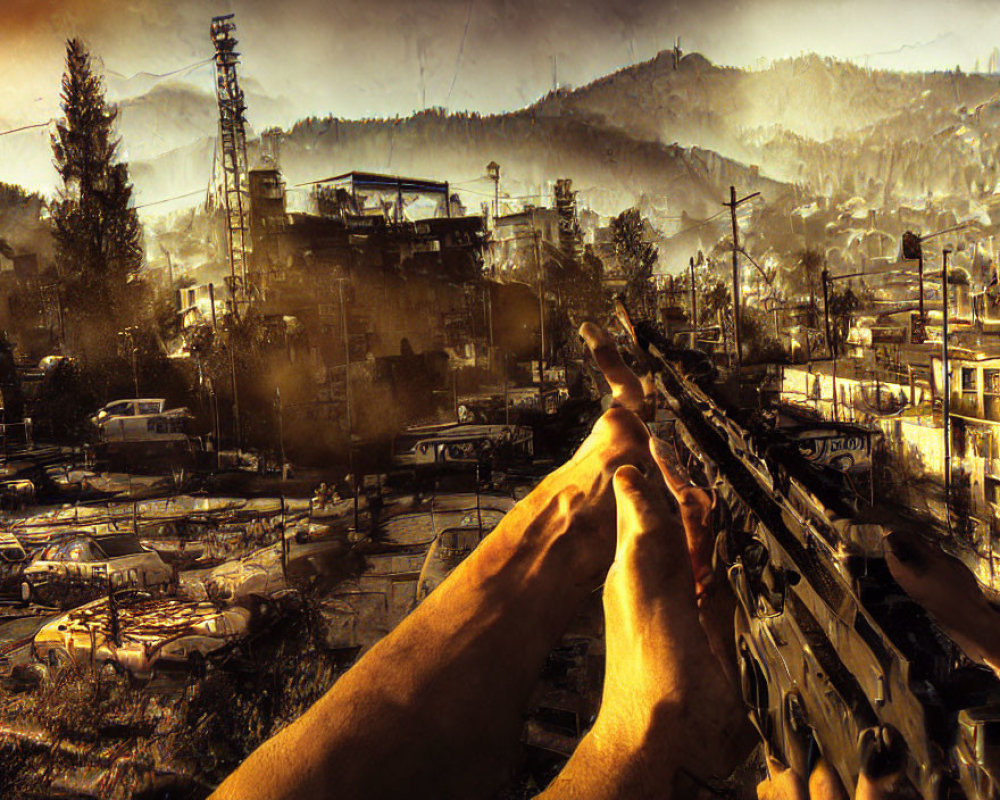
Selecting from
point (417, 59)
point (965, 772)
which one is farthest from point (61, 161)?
point (965, 772)

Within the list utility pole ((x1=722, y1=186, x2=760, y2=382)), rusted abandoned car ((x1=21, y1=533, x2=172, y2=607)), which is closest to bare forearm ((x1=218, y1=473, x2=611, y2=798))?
utility pole ((x1=722, y1=186, x2=760, y2=382))

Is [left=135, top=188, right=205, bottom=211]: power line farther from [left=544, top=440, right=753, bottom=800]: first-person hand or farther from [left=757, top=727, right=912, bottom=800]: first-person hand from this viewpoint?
[left=757, top=727, right=912, bottom=800]: first-person hand

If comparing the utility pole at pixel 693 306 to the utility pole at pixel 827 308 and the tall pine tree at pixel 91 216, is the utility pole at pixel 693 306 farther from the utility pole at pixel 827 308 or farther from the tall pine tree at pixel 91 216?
the tall pine tree at pixel 91 216

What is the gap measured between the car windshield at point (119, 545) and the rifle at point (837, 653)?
11.7 ft

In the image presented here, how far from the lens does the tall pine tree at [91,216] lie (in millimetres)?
3881

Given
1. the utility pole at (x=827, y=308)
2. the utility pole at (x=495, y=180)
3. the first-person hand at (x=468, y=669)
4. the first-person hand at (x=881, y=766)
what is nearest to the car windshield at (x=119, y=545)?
the first-person hand at (x=468, y=669)

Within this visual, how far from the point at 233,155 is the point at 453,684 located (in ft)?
11.5

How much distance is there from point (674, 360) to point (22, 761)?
346 centimetres

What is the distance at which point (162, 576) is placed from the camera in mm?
3469

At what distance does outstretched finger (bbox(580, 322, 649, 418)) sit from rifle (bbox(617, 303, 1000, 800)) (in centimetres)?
79

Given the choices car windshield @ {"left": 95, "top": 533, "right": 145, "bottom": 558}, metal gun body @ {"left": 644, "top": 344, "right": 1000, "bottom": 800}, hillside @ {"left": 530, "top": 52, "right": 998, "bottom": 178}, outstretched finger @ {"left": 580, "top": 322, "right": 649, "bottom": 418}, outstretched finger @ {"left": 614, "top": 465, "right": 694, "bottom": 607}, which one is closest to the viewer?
metal gun body @ {"left": 644, "top": 344, "right": 1000, "bottom": 800}

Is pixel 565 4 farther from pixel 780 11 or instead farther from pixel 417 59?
pixel 780 11

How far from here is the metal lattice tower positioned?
3668mm

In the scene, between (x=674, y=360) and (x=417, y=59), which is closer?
(x=674, y=360)
